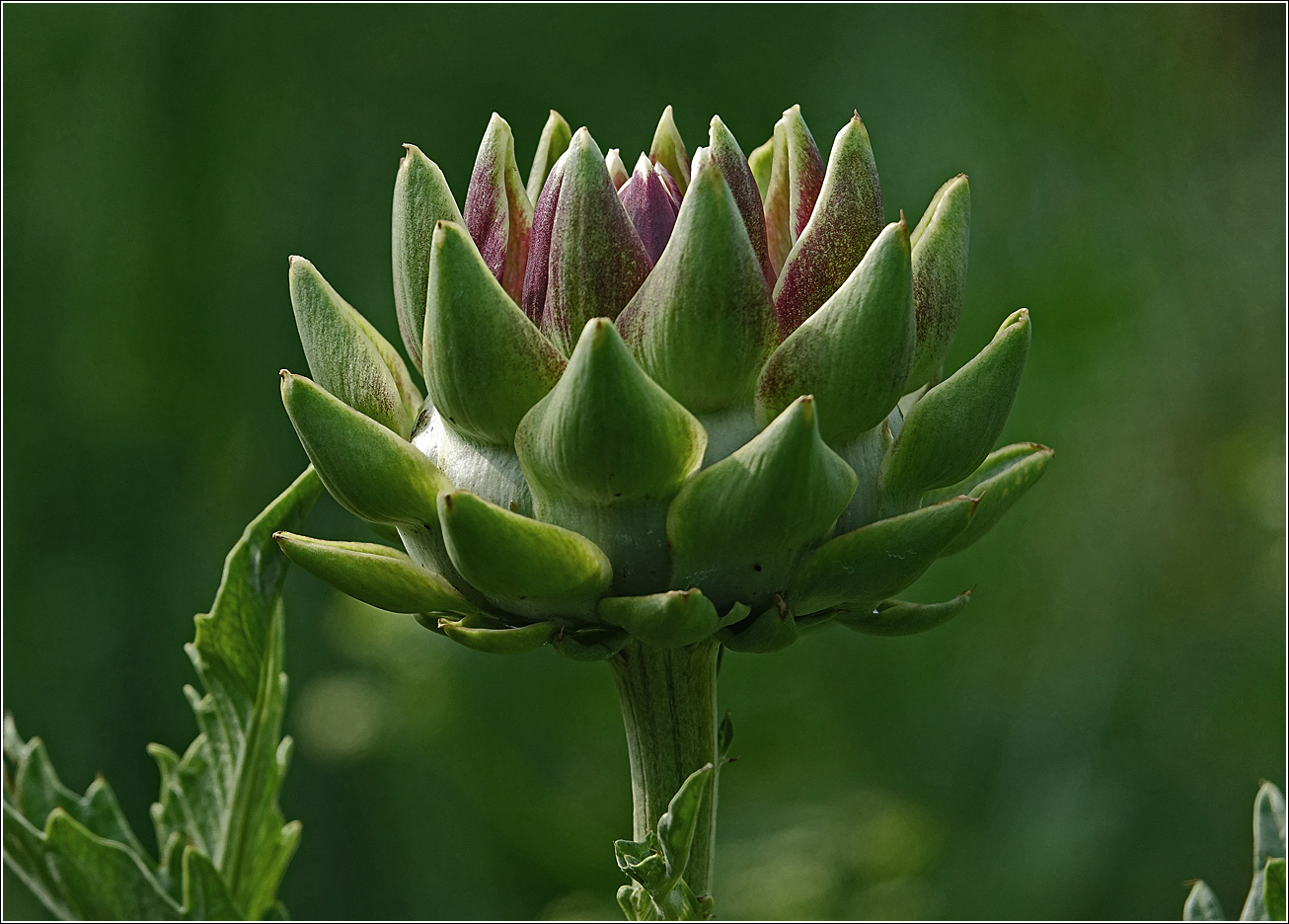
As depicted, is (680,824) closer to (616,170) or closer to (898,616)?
(898,616)

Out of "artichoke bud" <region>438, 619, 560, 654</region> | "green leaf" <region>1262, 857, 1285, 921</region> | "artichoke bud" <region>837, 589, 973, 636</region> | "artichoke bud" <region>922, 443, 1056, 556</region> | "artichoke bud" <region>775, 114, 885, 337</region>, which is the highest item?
"artichoke bud" <region>775, 114, 885, 337</region>

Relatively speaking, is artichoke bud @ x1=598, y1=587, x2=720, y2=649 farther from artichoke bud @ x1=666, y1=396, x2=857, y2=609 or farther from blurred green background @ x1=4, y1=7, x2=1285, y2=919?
blurred green background @ x1=4, y1=7, x2=1285, y2=919

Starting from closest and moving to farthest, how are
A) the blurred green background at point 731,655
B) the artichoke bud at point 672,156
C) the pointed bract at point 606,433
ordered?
the pointed bract at point 606,433, the artichoke bud at point 672,156, the blurred green background at point 731,655

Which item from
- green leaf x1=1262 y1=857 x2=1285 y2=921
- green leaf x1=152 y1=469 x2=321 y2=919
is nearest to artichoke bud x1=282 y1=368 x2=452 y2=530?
green leaf x1=152 y1=469 x2=321 y2=919

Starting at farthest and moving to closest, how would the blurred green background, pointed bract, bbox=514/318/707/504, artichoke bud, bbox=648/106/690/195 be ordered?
1. the blurred green background
2. artichoke bud, bbox=648/106/690/195
3. pointed bract, bbox=514/318/707/504

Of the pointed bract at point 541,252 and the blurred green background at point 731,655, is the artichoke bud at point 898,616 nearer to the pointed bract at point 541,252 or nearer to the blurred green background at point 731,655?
the pointed bract at point 541,252

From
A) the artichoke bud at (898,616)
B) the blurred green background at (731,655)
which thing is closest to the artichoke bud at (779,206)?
the artichoke bud at (898,616)

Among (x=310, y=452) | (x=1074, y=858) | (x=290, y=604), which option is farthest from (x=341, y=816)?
(x=310, y=452)
